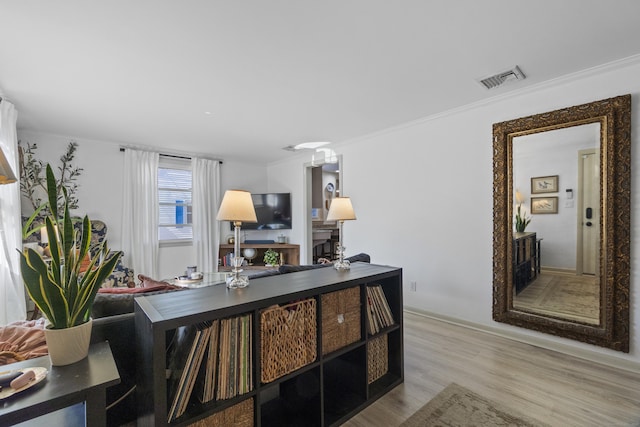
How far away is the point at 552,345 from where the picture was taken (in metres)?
2.58

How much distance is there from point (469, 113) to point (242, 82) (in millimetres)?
2423

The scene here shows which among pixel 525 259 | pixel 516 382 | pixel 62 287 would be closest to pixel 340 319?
pixel 62 287

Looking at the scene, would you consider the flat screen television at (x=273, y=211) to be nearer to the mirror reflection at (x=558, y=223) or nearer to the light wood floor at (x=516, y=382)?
the light wood floor at (x=516, y=382)

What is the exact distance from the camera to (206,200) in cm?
538

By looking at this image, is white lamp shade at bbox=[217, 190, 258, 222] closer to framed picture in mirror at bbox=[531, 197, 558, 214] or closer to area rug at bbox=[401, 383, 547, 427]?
area rug at bbox=[401, 383, 547, 427]

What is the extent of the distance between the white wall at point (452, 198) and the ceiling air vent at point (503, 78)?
0.34 metres

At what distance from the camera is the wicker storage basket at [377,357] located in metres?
1.97

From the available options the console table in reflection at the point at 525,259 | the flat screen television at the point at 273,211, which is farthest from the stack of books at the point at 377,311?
the flat screen television at the point at 273,211

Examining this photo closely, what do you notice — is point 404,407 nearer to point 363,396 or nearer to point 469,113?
point 363,396

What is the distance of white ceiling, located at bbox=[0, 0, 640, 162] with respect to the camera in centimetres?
166

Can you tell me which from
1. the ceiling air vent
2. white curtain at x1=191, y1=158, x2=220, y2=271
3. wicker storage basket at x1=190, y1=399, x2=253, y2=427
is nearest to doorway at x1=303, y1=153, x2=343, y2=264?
white curtain at x1=191, y1=158, x2=220, y2=271

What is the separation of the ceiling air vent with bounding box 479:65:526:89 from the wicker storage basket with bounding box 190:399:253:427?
301cm

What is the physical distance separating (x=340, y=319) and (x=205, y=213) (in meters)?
4.31

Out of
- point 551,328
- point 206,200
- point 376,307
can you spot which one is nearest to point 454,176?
point 551,328
